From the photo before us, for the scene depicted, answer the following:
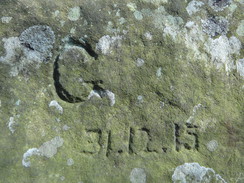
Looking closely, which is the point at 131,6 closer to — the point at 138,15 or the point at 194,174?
the point at 138,15

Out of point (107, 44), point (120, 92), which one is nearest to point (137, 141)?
point (120, 92)

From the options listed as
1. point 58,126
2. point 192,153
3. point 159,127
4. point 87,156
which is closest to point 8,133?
point 58,126

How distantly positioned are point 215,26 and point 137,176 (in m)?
1.48

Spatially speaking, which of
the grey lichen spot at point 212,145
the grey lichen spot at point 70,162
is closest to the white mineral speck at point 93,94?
the grey lichen spot at point 70,162

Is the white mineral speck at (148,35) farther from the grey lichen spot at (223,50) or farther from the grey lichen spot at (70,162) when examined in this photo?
the grey lichen spot at (70,162)

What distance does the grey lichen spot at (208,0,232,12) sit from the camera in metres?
3.04

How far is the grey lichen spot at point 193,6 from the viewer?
303 cm

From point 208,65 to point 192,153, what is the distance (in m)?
0.78

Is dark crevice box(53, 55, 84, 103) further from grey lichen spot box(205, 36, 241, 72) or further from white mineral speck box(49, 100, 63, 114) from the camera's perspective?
grey lichen spot box(205, 36, 241, 72)

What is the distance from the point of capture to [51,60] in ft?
9.40

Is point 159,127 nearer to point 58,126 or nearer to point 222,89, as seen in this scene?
point 222,89

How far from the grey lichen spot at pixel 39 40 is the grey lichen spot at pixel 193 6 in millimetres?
1227

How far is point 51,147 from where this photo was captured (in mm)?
2768

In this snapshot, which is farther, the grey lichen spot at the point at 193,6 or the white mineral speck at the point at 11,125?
the grey lichen spot at the point at 193,6
